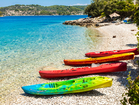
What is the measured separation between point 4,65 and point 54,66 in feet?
19.9

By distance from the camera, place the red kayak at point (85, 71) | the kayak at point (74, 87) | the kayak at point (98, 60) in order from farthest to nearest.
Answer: the kayak at point (98, 60)
the red kayak at point (85, 71)
the kayak at point (74, 87)

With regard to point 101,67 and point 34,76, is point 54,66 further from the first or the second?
point 101,67

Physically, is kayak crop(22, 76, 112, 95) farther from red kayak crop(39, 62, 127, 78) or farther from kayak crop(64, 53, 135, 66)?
kayak crop(64, 53, 135, 66)

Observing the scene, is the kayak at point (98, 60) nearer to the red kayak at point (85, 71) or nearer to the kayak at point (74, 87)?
the red kayak at point (85, 71)

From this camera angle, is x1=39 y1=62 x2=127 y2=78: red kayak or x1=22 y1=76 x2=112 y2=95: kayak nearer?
x1=22 y1=76 x2=112 y2=95: kayak

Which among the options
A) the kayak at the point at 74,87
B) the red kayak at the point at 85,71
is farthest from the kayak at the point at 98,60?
the kayak at the point at 74,87

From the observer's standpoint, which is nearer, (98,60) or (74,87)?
(74,87)

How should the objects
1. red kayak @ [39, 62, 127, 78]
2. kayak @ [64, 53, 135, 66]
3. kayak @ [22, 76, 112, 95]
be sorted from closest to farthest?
kayak @ [22, 76, 112, 95] < red kayak @ [39, 62, 127, 78] < kayak @ [64, 53, 135, 66]

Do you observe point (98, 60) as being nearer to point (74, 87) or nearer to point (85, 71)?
point (85, 71)

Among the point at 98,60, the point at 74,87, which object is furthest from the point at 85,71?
the point at 98,60

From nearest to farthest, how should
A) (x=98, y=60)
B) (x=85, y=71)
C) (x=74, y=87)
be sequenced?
(x=74, y=87)
(x=85, y=71)
(x=98, y=60)

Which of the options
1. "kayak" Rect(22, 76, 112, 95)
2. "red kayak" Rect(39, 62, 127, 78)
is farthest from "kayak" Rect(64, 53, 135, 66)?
"kayak" Rect(22, 76, 112, 95)

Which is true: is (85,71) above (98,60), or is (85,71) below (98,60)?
below

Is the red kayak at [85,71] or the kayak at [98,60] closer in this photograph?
the red kayak at [85,71]
